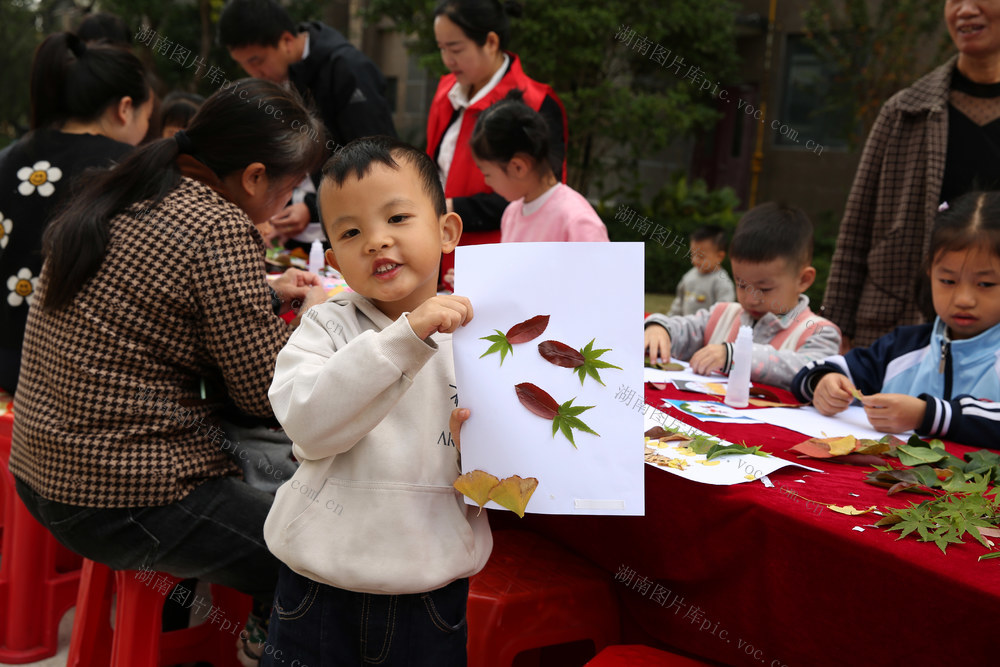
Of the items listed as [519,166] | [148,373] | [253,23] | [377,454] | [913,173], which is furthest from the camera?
[253,23]

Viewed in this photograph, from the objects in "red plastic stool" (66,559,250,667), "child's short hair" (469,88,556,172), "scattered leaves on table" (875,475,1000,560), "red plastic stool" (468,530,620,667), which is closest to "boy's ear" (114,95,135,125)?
"child's short hair" (469,88,556,172)

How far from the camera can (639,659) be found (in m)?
1.47

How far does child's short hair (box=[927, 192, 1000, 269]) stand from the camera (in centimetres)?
193

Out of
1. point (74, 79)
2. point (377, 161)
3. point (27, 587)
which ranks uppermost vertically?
point (74, 79)

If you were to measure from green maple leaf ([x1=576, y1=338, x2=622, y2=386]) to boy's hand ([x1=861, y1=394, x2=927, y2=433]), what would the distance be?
0.87m

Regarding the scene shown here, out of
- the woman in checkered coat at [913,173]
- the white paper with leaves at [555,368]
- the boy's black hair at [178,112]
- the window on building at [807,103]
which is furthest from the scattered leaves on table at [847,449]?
the window on building at [807,103]

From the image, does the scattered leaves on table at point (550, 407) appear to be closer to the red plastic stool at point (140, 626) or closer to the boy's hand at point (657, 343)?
the red plastic stool at point (140, 626)

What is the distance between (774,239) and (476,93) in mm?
1721

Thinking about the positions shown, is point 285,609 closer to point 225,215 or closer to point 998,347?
point 225,215

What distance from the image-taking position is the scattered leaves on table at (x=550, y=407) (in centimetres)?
125

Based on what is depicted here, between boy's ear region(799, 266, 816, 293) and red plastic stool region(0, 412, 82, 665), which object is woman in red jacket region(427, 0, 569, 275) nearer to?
boy's ear region(799, 266, 816, 293)

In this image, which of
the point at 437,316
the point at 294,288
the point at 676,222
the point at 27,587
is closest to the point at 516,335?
the point at 437,316

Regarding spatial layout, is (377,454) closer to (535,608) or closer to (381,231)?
(381,231)

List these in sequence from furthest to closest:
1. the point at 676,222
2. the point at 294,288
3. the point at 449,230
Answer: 1. the point at 676,222
2. the point at 294,288
3. the point at 449,230
